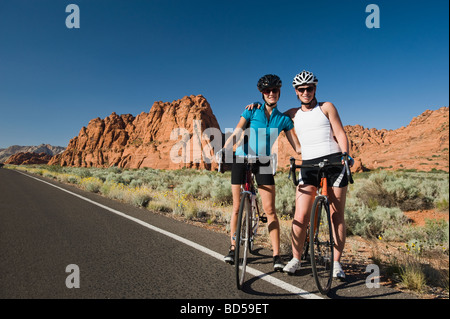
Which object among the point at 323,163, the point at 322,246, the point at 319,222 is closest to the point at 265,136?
the point at 323,163

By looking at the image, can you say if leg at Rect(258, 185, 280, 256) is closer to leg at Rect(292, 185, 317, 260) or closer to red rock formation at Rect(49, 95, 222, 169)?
leg at Rect(292, 185, 317, 260)

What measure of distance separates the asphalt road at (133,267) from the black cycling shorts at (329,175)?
124 cm

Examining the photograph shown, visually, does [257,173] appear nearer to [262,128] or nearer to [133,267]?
[262,128]

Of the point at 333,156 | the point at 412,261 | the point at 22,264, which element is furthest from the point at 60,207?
the point at 412,261

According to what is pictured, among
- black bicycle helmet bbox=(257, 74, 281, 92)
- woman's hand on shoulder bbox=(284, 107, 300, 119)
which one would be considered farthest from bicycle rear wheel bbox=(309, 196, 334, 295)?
black bicycle helmet bbox=(257, 74, 281, 92)

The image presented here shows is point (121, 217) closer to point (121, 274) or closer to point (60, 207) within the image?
point (60, 207)

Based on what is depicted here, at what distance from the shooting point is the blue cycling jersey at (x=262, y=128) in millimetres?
3479

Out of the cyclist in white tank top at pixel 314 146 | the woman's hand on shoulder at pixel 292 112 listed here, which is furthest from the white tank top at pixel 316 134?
the woman's hand on shoulder at pixel 292 112

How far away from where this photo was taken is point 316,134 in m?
3.28

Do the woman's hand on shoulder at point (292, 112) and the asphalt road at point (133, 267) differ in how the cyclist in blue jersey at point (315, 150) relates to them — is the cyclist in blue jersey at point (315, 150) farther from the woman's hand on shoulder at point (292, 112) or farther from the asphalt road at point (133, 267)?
the asphalt road at point (133, 267)

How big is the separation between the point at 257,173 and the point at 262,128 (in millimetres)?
618

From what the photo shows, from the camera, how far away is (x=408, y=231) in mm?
5582

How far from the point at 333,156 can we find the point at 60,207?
8.50 meters

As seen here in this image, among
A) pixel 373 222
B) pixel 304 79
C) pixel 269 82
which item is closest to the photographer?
pixel 304 79
